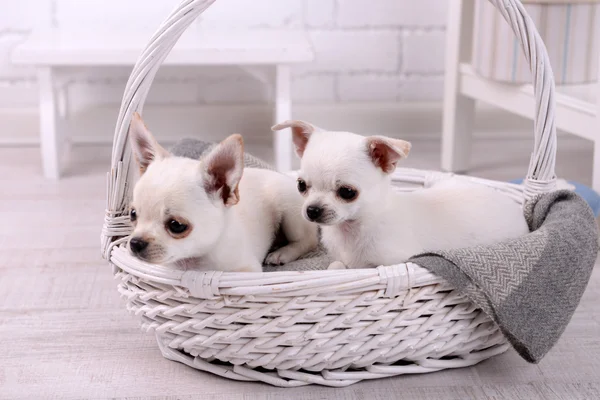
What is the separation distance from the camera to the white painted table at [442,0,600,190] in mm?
2010

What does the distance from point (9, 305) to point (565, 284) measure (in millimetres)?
1004

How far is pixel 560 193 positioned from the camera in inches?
52.6

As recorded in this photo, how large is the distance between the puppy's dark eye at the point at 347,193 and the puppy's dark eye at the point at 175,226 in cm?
24

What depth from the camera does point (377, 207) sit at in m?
1.22

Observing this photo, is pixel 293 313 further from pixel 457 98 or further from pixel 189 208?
pixel 457 98

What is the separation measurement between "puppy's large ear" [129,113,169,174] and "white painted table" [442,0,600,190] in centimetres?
113

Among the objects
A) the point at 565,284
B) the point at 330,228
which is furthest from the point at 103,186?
the point at 565,284

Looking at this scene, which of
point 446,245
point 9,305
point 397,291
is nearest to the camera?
point 397,291

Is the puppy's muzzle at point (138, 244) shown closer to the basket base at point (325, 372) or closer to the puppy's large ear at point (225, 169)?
the puppy's large ear at point (225, 169)

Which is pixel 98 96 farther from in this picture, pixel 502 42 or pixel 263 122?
pixel 502 42

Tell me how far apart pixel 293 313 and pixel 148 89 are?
42 cm

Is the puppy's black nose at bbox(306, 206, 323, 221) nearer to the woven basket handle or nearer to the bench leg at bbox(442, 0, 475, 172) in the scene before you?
the woven basket handle

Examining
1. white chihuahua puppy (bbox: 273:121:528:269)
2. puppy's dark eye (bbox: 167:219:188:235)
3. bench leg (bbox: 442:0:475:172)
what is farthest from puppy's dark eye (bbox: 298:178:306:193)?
bench leg (bbox: 442:0:475:172)

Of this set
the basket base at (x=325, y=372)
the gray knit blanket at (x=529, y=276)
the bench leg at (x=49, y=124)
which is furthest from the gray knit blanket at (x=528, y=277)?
the bench leg at (x=49, y=124)
